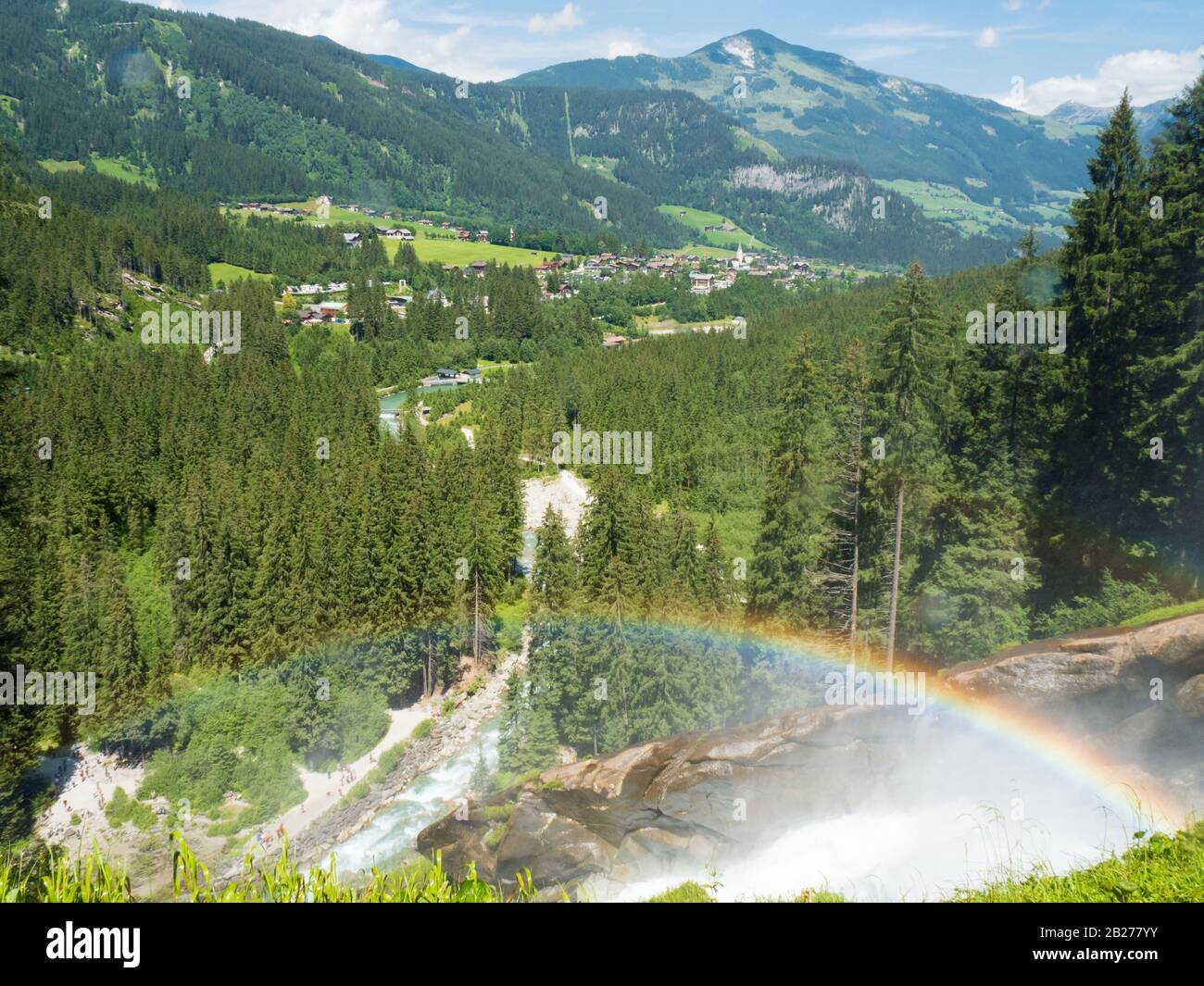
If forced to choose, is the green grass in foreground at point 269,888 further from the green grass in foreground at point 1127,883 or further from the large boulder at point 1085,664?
the large boulder at point 1085,664

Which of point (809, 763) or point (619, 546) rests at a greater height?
point (619, 546)

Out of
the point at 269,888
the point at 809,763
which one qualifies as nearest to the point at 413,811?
the point at 809,763

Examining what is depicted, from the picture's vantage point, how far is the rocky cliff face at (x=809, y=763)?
55.6ft

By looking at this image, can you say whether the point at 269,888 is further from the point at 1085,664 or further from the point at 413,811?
the point at 413,811

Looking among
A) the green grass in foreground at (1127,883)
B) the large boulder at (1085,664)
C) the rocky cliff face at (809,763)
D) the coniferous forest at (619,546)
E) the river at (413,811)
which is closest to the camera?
the green grass in foreground at (1127,883)

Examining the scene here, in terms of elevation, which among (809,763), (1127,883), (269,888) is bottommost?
(809,763)

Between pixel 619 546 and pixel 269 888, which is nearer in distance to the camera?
pixel 269 888

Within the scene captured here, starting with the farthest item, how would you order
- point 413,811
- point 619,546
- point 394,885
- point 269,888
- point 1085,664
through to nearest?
point 619,546
point 413,811
point 1085,664
point 394,885
point 269,888

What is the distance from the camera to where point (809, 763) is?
69.3 feet

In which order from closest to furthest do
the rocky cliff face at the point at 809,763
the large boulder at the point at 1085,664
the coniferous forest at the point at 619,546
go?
the rocky cliff face at the point at 809,763 < the large boulder at the point at 1085,664 < the coniferous forest at the point at 619,546

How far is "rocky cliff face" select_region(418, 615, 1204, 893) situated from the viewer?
1695 centimetres

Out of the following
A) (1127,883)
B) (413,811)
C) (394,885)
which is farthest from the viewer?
(413,811)

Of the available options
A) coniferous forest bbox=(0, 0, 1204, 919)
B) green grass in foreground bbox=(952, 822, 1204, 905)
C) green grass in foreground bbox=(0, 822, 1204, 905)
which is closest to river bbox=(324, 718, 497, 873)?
coniferous forest bbox=(0, 0, 1204, 919)

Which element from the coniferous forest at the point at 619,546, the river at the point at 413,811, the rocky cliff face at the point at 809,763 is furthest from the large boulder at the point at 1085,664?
the river at the point at 413,811
